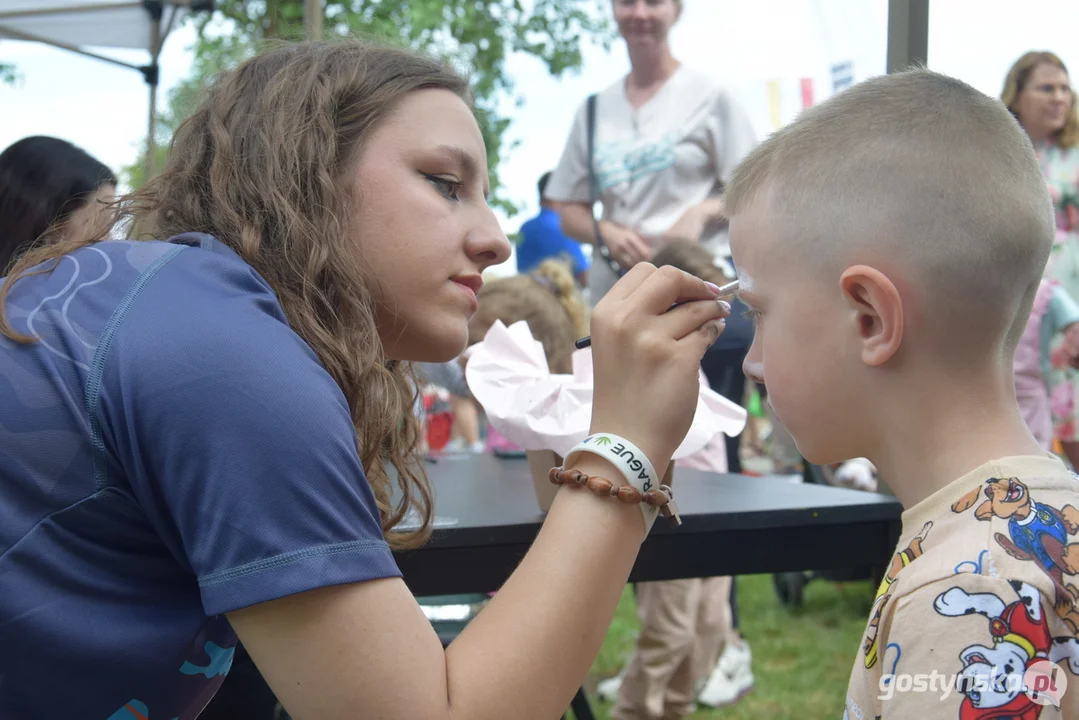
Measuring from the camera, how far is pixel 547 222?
408 cm

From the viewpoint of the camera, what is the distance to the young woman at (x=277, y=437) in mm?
773

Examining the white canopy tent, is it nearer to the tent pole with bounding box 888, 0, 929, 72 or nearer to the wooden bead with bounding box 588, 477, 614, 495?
the tent pole with bounding box 888, 0, 929, 72

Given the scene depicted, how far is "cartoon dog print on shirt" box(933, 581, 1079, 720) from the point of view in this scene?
0.67 metres

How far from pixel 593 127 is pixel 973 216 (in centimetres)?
222

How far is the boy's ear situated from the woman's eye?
41 cm

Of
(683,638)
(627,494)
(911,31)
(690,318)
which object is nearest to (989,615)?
(627,494)

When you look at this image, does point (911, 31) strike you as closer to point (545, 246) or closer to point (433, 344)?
point (433, 344)

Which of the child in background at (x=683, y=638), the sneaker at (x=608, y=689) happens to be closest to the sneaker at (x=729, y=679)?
the child in background at (x=683, y=638)

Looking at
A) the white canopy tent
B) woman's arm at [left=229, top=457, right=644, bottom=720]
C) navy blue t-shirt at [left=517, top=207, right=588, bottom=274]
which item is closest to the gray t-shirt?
navy blue t-shirt at [left=517, top=207, right=588, bottom=274]

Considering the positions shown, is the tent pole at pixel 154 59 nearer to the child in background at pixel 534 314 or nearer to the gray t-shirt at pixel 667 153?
the child in background at pixel 534 314

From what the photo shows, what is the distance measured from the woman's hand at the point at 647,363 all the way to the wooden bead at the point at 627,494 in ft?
0.18

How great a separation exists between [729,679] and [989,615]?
2366mm

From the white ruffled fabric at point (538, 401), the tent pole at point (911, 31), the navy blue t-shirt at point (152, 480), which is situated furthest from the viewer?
the tent pole at point (911, 31)

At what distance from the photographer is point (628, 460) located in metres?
0.93
